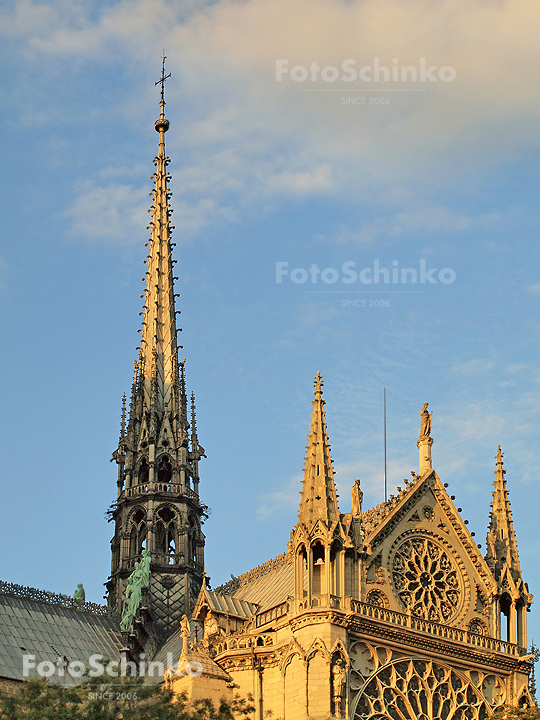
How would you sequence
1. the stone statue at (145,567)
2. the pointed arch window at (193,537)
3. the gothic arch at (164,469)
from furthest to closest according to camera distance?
the gothic arch at (164,469)
the pointed arch window at (193,537)
the stone statue at (145,567)

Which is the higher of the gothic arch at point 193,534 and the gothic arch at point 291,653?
the gothic arch at point 193,534

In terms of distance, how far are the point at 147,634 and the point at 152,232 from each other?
26158 millimetres

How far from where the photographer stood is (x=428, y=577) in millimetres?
56781

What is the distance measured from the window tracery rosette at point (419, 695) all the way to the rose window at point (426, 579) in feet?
7.75

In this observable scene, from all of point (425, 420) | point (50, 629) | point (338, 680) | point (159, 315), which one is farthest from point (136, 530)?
point (338, 680)

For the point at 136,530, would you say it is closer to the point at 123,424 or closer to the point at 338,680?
the point at 123,424

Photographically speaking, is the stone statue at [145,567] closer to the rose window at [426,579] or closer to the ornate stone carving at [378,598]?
the rose window at [426,579]

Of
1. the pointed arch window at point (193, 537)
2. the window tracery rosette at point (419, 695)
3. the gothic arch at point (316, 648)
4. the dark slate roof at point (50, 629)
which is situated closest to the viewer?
the gothic arch at point (316, 648)

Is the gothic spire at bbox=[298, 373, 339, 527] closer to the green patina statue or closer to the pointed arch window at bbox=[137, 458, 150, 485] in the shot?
the green patina statue

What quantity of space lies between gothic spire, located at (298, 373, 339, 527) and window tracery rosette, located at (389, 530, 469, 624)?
4.06 meters

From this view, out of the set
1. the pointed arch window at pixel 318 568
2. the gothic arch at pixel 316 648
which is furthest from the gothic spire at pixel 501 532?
the gothic arch at pixel 316 648

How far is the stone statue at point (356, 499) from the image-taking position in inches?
2176

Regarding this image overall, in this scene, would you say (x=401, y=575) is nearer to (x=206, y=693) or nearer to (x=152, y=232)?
(x=206, y=693)

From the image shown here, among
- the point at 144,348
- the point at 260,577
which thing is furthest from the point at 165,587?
the point at 144,348
